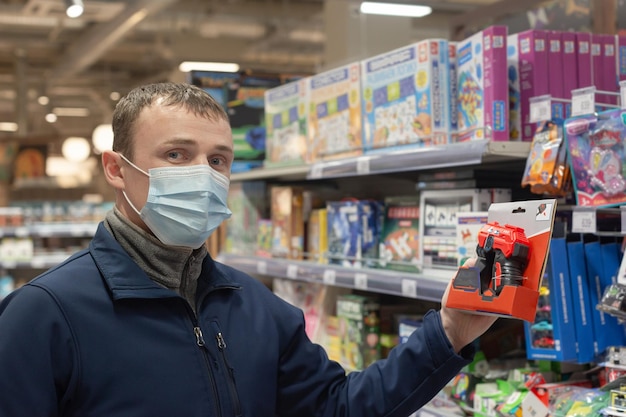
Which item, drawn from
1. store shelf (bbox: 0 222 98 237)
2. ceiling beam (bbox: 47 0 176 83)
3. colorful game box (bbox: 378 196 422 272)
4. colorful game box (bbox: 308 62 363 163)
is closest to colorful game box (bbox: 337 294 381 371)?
colorful game box (bbox: 378 196 422 272)

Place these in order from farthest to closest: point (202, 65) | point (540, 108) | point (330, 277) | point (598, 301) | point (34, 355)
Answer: point (202, 65) < point (330, 277) < point (540, 108) < point (598, 301) < point (34, 355)

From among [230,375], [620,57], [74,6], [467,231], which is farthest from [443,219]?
[74,6]

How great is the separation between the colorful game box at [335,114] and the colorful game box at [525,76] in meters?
0.93

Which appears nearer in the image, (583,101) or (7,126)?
(583,101)

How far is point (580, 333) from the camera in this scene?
96.8 inches

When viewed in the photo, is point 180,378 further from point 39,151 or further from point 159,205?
point 39,151

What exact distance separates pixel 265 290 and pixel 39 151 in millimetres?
9730

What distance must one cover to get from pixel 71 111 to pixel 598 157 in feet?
65.6

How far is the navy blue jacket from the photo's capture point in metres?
1.67

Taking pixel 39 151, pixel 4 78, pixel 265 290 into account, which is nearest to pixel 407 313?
pixel 265 290

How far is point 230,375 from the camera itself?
1843mm

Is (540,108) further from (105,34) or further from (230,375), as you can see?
(105,34)

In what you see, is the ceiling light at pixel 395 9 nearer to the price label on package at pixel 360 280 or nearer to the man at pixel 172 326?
the price label on package at pixel 360 280

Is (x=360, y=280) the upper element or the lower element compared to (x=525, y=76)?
lower
